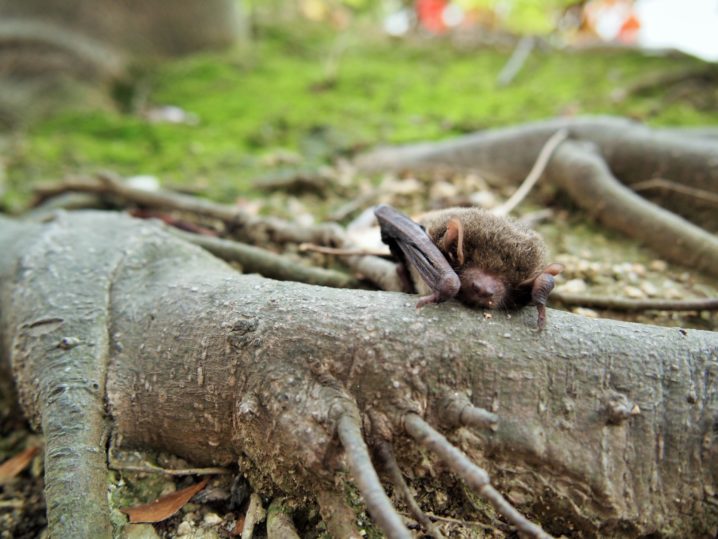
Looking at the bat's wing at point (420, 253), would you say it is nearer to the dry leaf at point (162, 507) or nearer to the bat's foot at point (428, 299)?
the bat's foot at point (428, 299)

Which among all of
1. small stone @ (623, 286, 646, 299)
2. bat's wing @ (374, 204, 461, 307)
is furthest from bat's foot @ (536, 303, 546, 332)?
small stone @ (623, 286, 646, 299)

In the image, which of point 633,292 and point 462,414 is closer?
point 462,414

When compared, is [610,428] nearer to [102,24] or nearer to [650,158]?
[650,158]

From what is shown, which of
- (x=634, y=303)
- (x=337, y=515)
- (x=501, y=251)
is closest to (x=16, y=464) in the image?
(x=337, y=515)

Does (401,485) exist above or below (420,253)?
below

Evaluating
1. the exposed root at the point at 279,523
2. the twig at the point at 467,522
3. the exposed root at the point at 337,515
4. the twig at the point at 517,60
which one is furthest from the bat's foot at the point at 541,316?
the twig at the point at 517,60

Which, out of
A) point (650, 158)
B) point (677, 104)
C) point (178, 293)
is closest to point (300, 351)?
point (178, 293)

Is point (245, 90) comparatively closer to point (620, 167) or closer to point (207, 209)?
point (207, 209)
